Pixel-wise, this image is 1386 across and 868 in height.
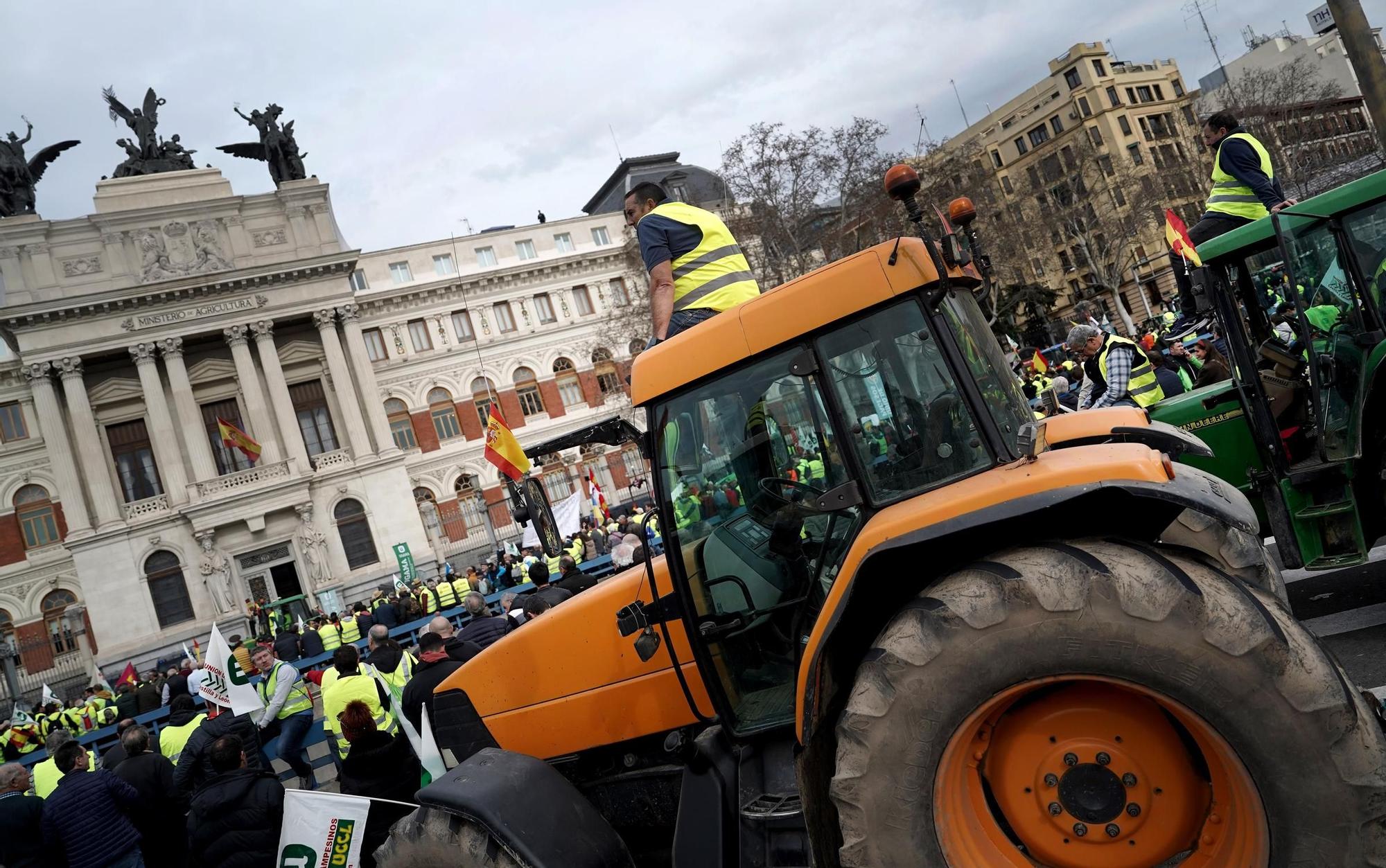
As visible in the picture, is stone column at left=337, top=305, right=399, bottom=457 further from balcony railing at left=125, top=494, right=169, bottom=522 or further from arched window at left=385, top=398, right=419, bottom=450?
balcony railing at left=125, top=494, right=169, bottom=522

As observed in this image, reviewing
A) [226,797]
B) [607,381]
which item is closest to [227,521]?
[607,381]

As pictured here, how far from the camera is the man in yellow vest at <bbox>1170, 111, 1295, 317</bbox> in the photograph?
6.79m

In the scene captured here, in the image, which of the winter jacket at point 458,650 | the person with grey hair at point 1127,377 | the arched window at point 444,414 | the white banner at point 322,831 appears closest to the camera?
the white banner at point 322,831

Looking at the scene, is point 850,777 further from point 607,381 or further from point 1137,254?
point 1137,254

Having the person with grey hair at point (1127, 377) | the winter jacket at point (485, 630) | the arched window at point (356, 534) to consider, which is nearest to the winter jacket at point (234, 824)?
the winter jacket at point (485, 630)

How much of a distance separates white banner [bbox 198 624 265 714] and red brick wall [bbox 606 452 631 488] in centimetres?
3632

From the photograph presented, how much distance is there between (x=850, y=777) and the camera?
268 centimetres

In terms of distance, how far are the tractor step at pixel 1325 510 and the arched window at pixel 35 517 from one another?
A: 159 ft

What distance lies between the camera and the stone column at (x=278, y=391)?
128ft

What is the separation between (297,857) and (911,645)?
128 inches

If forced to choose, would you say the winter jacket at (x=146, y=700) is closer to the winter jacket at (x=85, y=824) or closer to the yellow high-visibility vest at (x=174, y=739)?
the yellow high-visibility vest at (x=174, y=739)

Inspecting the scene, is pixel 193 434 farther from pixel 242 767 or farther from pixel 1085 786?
pixel 1085 786

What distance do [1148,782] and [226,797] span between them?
520cm

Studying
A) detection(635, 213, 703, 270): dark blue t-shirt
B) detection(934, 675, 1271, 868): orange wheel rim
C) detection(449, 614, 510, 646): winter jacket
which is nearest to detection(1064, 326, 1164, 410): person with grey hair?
detection(635, 213, 703, 270): dark blue t-shirt
